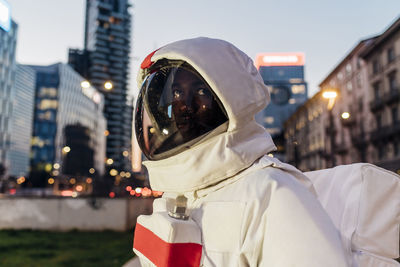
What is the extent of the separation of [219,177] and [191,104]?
34cm

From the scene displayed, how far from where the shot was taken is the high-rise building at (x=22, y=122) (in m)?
92.8

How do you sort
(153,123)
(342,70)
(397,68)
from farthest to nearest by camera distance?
(342,70) → (397,68) → (153,123)

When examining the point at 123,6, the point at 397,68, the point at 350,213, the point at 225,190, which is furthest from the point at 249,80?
the point at 123,6

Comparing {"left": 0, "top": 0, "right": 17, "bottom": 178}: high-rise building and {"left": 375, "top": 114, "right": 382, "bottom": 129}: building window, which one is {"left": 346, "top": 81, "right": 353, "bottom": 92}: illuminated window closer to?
{"left": 375, "top": 114, "right": 382, "bottom": 129}: building window

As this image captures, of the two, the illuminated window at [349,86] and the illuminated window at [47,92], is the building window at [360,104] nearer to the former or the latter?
the illuminated window at [349,86]

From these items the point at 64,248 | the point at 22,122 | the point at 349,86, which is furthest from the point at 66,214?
the point at 22,122

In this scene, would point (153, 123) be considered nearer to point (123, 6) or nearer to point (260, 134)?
point (260, 134)

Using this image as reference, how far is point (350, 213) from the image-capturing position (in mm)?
1281

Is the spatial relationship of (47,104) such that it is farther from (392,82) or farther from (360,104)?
(392,82)

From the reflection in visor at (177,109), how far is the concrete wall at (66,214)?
12521mm

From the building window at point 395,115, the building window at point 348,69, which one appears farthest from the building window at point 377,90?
the building window at point 348,69

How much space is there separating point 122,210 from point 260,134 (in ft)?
42.3

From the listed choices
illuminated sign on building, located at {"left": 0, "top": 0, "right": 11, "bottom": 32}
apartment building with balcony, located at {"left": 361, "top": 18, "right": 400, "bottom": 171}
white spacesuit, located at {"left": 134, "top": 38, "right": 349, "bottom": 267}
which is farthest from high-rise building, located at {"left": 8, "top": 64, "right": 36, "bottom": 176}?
white spacesuit, located at {"left": 134, "top": 38, "right": 349, "bottom": 267}

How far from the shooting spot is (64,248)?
10203 mm
